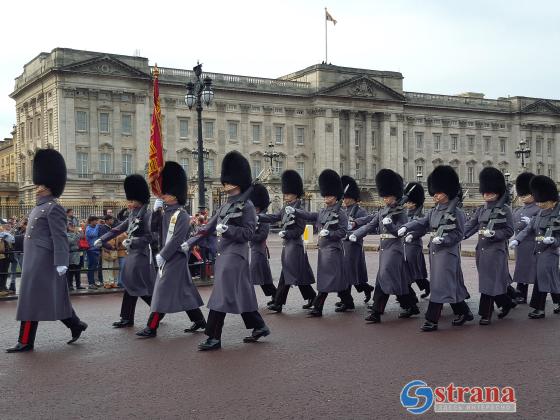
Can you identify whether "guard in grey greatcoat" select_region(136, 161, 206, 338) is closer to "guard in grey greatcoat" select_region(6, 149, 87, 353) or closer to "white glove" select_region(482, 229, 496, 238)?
"guard in grey greatcoat" select_region(6, 149, 87, 353)

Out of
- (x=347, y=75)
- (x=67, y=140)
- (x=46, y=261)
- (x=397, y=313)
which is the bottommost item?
Answer: (x=397, y=313)

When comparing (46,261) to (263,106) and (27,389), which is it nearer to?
(27,389)

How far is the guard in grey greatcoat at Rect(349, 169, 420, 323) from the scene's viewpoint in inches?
411

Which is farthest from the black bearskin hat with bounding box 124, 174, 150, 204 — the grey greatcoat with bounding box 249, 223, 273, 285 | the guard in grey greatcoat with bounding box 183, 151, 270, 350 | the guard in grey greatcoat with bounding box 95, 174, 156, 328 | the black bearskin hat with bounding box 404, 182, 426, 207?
the black bearskin hat with bounding box 404, 182, 426, 207

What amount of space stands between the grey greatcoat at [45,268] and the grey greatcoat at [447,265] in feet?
15.7

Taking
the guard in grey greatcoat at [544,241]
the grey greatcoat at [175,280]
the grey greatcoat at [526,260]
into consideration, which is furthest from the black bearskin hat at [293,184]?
the grey greatcoat at [526,260]

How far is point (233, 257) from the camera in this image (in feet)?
28.7

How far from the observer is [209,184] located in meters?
60.9

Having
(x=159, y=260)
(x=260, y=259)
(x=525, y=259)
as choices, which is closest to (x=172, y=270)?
(x=159, y=260)

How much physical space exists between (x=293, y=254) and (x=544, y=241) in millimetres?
3805

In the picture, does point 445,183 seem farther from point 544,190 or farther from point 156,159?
point 156,159

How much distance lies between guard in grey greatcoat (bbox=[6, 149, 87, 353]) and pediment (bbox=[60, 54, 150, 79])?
173 ft

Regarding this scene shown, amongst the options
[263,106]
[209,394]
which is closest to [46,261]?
[209,394]

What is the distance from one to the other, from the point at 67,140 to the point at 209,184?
39.6ft
